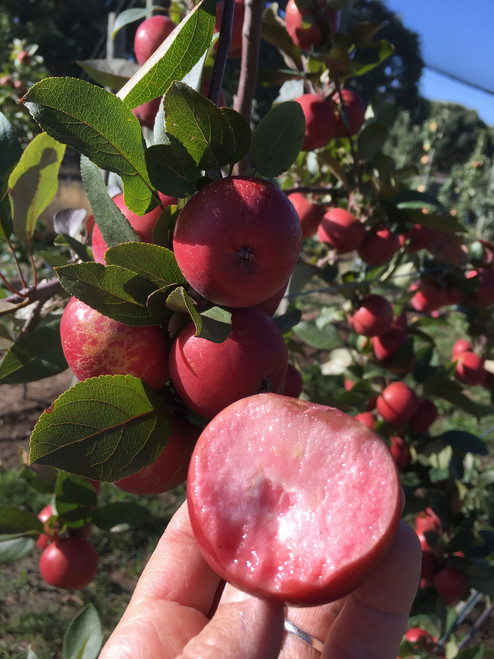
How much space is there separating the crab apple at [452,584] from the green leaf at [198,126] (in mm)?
1245

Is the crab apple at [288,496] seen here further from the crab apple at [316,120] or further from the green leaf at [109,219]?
the crab apple at [316,120]

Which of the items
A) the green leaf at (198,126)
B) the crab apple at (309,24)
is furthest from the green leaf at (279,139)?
the crab apple at (309,24)

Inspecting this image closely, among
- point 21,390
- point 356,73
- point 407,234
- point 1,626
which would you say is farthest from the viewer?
point 21,390

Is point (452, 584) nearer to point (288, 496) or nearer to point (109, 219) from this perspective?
point (288, 496)

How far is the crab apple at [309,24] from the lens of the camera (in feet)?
3.53

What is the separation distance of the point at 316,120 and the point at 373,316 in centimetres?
53

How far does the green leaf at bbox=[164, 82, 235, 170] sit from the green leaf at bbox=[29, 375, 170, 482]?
0.22 metres

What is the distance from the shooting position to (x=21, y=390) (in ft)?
11.8

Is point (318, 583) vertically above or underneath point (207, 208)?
underneath

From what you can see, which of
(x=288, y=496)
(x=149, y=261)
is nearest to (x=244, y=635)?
(x=288, y=496)

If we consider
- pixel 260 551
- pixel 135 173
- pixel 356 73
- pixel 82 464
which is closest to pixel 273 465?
pixel 260 551

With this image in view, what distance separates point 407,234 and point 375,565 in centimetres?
108

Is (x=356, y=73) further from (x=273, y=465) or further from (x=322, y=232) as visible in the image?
(x=273, y=465)

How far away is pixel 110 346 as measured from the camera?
1.75 ft
